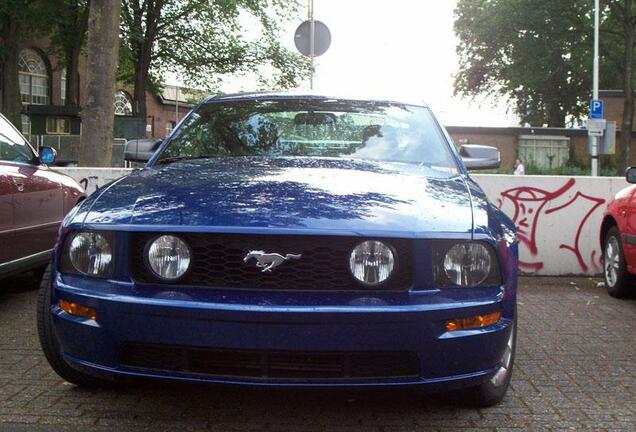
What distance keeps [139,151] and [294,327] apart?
2.47 m

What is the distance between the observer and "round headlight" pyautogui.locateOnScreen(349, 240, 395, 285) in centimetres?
278

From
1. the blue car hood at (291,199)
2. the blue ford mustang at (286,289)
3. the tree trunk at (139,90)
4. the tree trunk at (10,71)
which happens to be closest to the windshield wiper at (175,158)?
the blue car hood at (291,199)

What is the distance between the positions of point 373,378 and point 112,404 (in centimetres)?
139

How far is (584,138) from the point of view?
137ft

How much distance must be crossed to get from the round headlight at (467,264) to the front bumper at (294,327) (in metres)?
0.05

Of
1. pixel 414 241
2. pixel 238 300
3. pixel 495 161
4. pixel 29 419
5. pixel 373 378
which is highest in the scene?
pixel 495 161

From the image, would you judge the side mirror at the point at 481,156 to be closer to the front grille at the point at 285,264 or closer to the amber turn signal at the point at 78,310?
the front grille at the point at 285,264

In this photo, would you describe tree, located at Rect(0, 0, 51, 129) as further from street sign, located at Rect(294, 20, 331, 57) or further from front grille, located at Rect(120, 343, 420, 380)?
front grille, located at Rect(120, 343, 420, 380)

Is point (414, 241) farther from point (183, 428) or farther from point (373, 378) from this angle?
point (183, 428)

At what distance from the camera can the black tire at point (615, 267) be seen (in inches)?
251

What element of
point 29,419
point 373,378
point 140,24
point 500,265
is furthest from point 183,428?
point 140,24

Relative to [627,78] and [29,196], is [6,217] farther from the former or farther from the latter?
[627,78]

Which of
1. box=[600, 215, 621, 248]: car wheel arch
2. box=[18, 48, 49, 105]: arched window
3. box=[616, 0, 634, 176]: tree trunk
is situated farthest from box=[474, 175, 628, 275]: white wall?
box=[18, 48, 49, 105]: arched window

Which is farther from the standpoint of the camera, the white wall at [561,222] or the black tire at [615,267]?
the white wall at [561,222]
